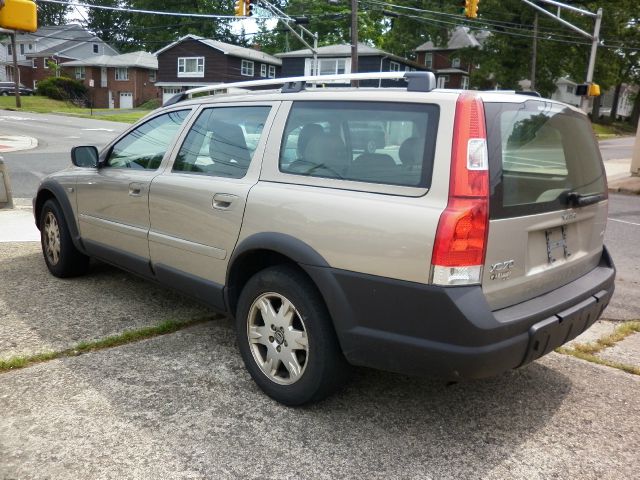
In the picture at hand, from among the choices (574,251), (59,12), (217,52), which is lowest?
(574,251)

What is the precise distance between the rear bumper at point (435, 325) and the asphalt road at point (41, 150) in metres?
8.85

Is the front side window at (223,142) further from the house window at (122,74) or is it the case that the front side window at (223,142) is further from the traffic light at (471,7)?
the house window at (122,74)

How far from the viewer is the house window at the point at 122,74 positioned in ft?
194

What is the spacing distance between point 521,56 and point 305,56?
63.6 feet

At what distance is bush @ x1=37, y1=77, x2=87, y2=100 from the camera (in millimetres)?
52438

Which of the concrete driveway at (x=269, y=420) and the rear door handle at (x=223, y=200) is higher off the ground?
the rear door handle at (x=223, y=200)

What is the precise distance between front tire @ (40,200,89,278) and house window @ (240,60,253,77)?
172ft

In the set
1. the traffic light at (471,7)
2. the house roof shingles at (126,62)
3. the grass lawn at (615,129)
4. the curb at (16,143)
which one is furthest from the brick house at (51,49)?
the traffic light at (471,7)

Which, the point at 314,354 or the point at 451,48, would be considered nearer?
the point at 314,354

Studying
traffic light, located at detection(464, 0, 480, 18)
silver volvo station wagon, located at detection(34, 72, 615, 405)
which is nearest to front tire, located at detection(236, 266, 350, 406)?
silver volvo station wagon, located at detection(34, 72, 615, 405)

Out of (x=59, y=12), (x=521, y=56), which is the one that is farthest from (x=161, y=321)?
(x=59, y=12)

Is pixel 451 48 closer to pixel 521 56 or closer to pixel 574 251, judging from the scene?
pixel 521 56

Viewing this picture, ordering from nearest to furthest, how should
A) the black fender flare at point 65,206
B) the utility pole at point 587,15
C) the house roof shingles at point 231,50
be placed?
the black fender flare at point 65,206 < the utility pole at point 587,15 < the house roof shingles at point 231,50

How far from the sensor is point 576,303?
3047 mm
